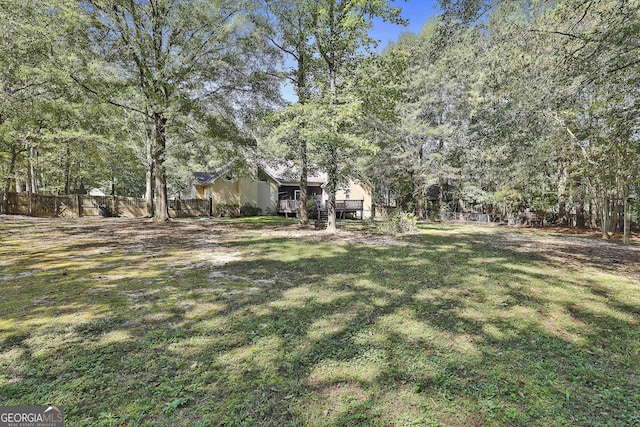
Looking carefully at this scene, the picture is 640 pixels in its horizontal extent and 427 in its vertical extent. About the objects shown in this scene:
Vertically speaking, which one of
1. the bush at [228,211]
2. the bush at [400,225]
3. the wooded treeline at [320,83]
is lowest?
the bush at [400,225]

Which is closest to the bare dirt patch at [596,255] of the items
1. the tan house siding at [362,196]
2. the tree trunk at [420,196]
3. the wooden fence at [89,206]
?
the tree trunk at [420,196]

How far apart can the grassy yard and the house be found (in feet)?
56.3

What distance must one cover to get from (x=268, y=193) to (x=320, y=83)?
1488 centimetres

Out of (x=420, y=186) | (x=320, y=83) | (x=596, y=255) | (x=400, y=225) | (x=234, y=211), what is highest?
(x=320, y=83)

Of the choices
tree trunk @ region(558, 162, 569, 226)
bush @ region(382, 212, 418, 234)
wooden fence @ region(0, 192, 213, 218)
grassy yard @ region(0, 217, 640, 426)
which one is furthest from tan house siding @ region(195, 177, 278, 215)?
tree trunk @ region(558, 162, 569, 226)

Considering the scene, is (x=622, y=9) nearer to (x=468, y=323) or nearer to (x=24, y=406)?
(x=468, y=323)

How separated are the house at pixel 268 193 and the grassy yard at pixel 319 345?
1717cm

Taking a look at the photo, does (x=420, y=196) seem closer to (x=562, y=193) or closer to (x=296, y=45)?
(x=562, y=193)

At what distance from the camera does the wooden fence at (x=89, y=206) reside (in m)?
19.2

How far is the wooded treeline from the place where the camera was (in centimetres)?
681

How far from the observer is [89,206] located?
2141 centimetres

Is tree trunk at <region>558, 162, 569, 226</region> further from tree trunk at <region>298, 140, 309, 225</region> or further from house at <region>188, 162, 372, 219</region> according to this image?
tree trunk at <region>298, 140, 309, 225</region>

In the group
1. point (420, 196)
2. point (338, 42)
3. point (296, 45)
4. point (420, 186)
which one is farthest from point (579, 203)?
point (296, 45)

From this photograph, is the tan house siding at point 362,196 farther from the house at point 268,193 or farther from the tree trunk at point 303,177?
the tree trunk at point 303,177
